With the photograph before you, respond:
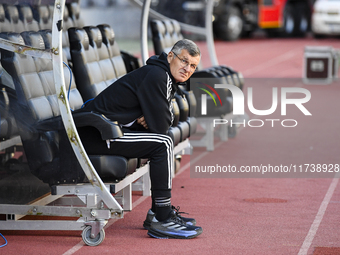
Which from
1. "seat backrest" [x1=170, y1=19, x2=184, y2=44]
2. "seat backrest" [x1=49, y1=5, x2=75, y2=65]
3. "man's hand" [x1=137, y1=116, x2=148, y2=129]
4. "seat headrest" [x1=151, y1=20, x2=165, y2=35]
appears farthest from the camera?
"seat backrest" [x1=170, y1=19, x2=184, y2=44]

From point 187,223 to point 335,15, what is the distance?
17.0 meters

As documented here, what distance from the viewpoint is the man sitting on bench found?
4.35 metres

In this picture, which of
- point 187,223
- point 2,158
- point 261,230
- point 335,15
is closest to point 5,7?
point 2,158

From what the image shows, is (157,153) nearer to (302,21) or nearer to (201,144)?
(201,144)

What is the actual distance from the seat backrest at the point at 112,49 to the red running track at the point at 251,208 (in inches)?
47.4

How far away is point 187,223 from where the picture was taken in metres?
4.55

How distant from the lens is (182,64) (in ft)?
14.5

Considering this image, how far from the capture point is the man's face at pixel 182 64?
14.5ft

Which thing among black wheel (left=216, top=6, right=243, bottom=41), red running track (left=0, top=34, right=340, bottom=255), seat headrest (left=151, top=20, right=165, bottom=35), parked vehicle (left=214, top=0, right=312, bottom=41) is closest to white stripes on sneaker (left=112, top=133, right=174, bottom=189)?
red running track (left=0, top=34, right=340, bottom=255)

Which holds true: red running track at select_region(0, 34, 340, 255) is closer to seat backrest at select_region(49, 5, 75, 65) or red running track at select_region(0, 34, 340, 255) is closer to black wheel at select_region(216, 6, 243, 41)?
seat backrest at select_region(49, 5, 75, 65)

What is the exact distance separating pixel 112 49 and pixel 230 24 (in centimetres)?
1623

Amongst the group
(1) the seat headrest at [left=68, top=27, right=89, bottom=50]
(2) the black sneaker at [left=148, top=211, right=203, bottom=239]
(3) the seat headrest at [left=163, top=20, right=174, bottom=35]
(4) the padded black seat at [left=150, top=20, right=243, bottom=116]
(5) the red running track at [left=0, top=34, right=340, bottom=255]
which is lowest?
(5) the red running track at [left=0, top=34, right=340, bottom=255]

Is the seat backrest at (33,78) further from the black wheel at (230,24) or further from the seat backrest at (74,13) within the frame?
the black wheel at (230,24)

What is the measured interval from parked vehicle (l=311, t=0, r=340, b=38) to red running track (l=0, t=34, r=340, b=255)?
11.3 metres
